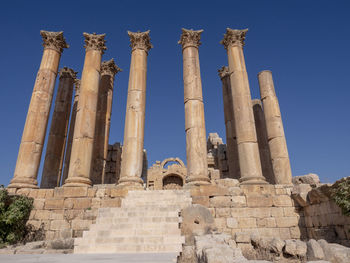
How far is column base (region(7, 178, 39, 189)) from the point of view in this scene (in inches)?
544

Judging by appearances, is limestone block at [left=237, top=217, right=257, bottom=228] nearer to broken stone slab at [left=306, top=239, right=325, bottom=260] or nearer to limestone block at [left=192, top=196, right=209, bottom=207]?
limestone block at [left=192, top=196, right=209, bottom=207]

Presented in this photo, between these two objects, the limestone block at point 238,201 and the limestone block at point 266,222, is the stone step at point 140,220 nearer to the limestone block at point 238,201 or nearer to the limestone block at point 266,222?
the limestone block at point 238,201

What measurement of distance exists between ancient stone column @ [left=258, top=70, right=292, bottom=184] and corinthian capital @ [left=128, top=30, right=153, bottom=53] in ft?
30.6

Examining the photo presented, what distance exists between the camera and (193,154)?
14922 mm

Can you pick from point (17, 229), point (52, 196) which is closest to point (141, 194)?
point (52, 196)

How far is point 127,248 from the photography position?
26.6ft

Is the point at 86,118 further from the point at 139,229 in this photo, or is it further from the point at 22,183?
the point at 139,229

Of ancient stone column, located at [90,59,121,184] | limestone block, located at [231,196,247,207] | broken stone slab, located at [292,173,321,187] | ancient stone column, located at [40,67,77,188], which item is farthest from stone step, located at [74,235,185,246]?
ancient stone column, located at [40,67,77,188]

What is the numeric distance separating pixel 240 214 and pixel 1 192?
12.0m

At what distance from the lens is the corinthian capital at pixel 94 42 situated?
18.1m

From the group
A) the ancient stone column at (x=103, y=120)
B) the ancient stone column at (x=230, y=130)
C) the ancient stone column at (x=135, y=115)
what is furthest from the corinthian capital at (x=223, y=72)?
the ancient stone column at (x=103, y=120)

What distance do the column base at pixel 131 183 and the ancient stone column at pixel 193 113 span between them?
2876 mm

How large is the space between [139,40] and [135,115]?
628cm

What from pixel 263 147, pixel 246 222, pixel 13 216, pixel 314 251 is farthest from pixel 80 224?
pixel 263 147
